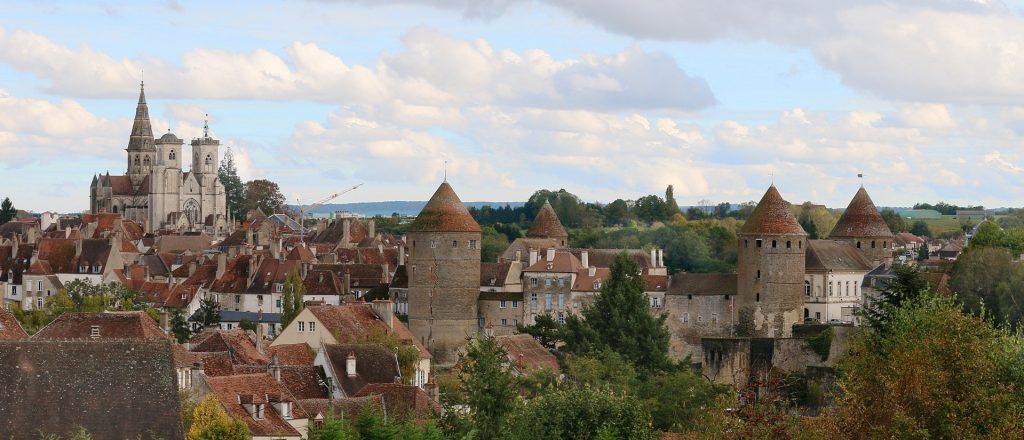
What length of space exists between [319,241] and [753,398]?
90643 mm

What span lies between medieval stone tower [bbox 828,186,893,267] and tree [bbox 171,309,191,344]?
31172mm

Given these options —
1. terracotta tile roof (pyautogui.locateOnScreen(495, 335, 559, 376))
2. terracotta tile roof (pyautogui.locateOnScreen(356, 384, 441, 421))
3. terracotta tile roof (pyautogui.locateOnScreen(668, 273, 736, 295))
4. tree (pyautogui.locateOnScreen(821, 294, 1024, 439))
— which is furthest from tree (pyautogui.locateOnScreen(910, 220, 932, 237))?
tree (pyautogui.locateOnScreen(821, 294, 1024, 439))

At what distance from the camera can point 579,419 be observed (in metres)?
41.5

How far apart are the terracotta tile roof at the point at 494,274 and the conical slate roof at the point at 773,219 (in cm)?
1111

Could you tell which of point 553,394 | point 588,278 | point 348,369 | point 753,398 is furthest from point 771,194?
point 753,398

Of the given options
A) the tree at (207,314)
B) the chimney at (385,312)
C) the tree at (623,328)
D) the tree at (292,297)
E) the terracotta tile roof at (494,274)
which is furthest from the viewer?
the tree at (207,314)

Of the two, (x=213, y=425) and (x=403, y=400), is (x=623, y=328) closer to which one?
(x=403, y=400)

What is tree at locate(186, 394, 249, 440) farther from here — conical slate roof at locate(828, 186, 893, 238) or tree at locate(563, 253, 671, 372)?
conical slate roof at locate(828, 186, 893, 238)

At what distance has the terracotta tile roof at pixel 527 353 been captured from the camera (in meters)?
63.8

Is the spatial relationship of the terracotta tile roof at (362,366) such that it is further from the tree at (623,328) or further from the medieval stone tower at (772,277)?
the medieval stone tower at (772,277)

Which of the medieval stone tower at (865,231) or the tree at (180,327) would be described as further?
the medieval stone tower at (865,231)

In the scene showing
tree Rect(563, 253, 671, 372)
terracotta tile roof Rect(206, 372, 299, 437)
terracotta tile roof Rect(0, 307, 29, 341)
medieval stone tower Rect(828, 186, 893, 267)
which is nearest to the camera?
terracotta tile roof Rect(206, 372, 299, 437)

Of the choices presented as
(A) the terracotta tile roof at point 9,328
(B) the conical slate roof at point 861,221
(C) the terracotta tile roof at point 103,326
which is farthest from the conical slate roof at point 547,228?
(A) the terracotta tile roof at point 9,328

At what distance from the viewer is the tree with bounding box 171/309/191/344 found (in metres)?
75.7
